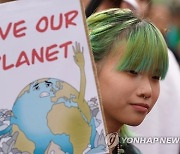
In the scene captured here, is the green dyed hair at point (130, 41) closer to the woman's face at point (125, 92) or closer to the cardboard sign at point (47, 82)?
the woman's face at point (125, 92)

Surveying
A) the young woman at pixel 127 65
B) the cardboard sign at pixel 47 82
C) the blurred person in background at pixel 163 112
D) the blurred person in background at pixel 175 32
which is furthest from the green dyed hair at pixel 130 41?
the blurred person in background at pixel 175 32

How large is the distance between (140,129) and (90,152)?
0.68m

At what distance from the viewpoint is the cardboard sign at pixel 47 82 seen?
166cm

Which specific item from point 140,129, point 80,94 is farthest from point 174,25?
point 80,94

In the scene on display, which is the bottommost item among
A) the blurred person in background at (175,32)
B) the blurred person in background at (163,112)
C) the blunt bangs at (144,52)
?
the blurred person in background at (163,112)

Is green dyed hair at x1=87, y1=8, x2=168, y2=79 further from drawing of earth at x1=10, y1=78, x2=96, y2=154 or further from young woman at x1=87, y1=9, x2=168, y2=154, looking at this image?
drawing of earth at x1=10, y1=78, x2=96, y2=154

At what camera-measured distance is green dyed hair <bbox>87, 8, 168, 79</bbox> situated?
6.11 ft

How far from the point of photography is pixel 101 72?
1881 millimetres

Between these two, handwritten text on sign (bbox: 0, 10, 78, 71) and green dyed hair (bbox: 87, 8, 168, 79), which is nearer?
handwritten text on sign (bbox: 0, 10, 78, 71)

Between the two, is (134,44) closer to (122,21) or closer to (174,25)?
(122,21)

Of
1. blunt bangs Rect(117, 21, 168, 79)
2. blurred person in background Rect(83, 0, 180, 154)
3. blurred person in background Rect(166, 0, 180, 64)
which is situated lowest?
blurred person in background Rect(83, 0, 180, 154)

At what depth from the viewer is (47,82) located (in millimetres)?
1678

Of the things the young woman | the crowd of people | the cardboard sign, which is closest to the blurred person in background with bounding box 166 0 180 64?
the crowd of people

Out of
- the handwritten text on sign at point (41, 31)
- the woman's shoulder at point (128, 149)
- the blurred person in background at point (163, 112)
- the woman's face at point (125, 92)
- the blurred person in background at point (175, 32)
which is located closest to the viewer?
the handwritten text on sign at point (41, 31)
